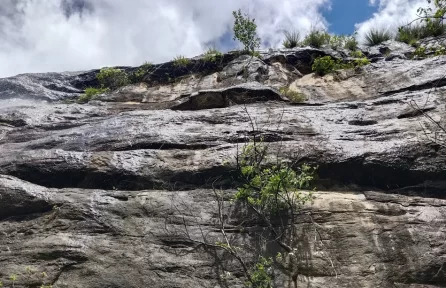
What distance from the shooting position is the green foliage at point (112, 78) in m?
14.0

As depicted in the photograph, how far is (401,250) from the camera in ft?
21.8

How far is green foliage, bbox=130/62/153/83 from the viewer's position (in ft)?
46.0

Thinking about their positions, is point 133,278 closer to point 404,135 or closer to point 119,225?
point 119,225

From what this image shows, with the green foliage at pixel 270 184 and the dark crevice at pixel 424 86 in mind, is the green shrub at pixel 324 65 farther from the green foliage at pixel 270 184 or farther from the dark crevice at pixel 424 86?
the green foliage at pixel 270 184

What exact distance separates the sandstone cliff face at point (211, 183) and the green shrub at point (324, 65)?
3.51 feet

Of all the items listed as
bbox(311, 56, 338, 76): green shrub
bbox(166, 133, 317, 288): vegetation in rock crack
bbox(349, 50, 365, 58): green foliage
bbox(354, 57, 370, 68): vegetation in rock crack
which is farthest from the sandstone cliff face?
bbox(349, 50, 365, 58): green foliage

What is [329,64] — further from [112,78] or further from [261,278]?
[261,278]

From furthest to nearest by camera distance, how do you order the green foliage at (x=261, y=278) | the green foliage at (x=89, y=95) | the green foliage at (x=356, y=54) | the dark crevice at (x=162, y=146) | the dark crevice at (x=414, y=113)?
1. the green foliage at (x=356, y=54)
2. the green foliage at (x=89, y=95)
3. the dark crevice at (x=162, y=146)
4. the dark crevice at (x=414, y=113)
5. the green foliage at (x=261, y=278)

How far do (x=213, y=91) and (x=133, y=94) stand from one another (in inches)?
116

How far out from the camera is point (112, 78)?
562 inches

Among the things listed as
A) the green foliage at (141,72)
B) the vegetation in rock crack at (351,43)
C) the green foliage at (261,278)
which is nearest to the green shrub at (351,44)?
the vegetation in rock crack at (351,43)

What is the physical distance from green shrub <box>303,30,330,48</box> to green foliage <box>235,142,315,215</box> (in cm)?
776

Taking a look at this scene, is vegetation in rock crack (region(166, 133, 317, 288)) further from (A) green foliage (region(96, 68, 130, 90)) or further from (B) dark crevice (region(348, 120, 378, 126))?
(A) green foliage (region(96, 68, 130, 90))

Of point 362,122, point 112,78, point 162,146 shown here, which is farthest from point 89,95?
point 362,122
